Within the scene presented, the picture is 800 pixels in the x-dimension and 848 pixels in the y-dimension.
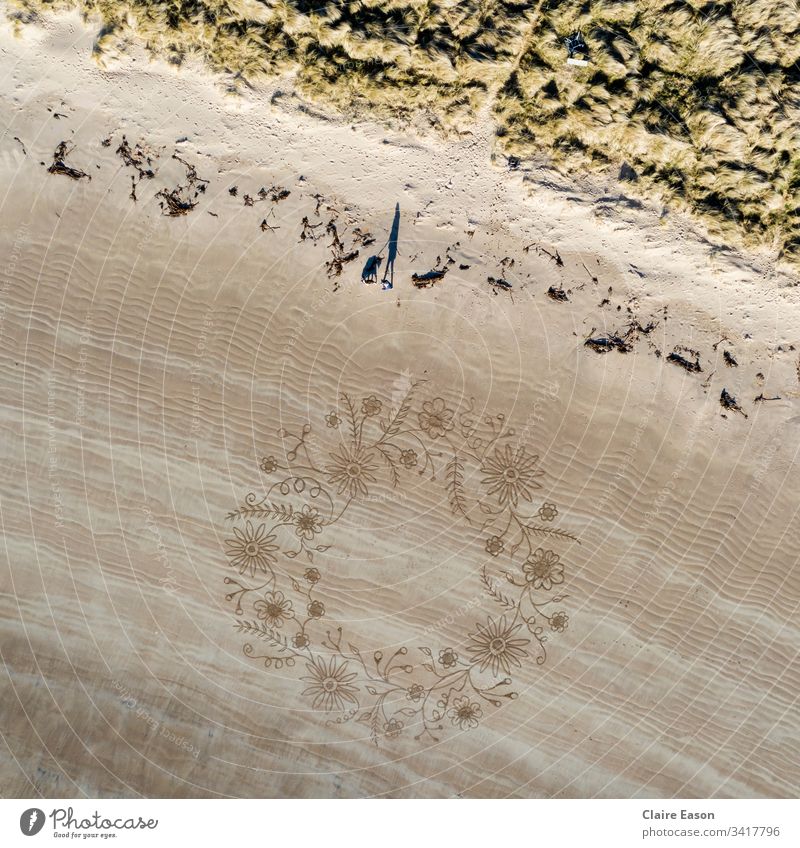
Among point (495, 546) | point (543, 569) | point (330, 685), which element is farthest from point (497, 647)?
point (330, 685)

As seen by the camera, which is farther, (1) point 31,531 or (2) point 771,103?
(1) point 31,531

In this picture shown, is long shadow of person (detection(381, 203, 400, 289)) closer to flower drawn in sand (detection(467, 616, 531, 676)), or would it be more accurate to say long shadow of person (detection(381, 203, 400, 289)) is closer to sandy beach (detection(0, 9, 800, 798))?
sandy beach (detection(0, 9, 800, 798))

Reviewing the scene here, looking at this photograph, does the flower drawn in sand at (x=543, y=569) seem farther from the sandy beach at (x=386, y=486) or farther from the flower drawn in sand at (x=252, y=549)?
the flower drawn in sand at (x=252, y=549)

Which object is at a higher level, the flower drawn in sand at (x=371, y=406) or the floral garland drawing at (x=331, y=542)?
the flower drawn in sand at (x=371, y=406)

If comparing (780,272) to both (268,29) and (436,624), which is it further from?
(268,29)

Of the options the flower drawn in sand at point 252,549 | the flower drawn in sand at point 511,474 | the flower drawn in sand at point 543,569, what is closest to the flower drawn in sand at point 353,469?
the flower drawn in sand at point 252,549

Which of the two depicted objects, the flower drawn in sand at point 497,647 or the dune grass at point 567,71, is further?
the flower drawn in sand at point 497,647
